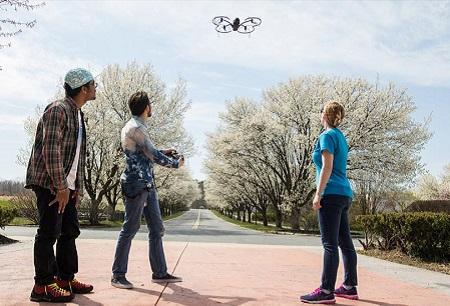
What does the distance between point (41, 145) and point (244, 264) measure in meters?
3.83

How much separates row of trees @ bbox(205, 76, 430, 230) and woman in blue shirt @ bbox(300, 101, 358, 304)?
2514cm

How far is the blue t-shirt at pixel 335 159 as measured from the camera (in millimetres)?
4215

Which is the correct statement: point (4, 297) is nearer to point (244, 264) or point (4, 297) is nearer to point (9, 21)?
point (244, 264)

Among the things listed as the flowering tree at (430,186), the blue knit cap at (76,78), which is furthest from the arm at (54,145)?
the flowering tree at (430,186)

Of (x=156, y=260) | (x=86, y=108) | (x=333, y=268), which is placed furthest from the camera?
(x=86, y=108)

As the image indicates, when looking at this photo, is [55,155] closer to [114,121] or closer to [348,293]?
[348,293]

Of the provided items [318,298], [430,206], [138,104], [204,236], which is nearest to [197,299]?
[318,298]

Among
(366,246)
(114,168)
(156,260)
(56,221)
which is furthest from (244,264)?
(114,168)

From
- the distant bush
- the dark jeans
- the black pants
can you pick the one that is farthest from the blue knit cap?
the distant bush

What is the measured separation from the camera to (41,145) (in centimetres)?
375

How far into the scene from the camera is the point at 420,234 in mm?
9930

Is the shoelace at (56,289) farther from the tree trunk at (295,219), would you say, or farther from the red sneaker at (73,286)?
the tree trunk at (295,219)

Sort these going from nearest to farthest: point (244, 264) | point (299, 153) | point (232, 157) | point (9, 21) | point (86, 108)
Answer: point (244, 264), point (9, 21), point (86, 108), point (299, 153), point (232, 157)

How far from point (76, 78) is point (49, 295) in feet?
6.04
